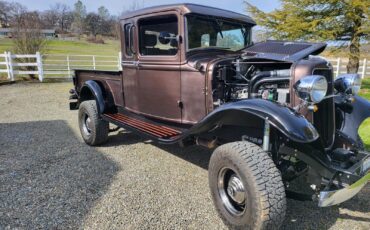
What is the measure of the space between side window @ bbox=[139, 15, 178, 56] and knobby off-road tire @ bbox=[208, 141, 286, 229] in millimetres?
1560

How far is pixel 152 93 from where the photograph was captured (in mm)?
4219

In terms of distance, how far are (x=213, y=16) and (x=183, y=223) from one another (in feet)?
8.16

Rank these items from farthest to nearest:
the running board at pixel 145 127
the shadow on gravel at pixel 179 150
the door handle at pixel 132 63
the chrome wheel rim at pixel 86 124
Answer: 1. the chrome wheel rim at pixel 86 124
2. the shadow on gravel at pixel 179 150
3. the door handle at pixel 132 63
4. the running board at pixel 145 127

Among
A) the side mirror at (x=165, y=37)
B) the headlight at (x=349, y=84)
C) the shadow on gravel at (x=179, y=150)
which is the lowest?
the shadow on gravel at (x=179, y=150)

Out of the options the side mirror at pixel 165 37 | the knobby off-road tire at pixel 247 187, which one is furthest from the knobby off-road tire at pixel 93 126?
the knobby off-road tire at pixel 247 187

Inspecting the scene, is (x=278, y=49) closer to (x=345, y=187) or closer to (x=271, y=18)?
(x=345, y=187)

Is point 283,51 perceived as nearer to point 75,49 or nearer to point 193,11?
point 193,11

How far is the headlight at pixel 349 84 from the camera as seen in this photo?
356 centimetres

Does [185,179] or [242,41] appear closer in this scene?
[185,179]

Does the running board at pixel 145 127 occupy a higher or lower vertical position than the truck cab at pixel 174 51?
lower

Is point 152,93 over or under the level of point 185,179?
over

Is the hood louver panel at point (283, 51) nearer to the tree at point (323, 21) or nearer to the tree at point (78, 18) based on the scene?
the tree at point (323, 21)

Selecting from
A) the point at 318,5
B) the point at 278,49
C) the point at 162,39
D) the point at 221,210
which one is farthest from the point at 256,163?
the point at 318,5

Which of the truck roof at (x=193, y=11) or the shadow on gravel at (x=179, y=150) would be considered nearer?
the truck roof at (x=193, y=11)
